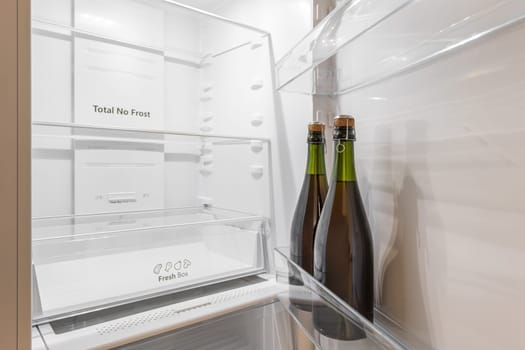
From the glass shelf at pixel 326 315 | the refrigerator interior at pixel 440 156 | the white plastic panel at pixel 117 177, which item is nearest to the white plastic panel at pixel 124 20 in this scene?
the white plastic panel at pixel 117 177

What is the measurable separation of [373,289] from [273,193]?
0.43m

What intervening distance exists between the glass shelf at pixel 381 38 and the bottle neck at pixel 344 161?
0.51 feet

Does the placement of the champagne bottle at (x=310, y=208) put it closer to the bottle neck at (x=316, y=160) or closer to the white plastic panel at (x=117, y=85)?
the bottle neck at (x=316, y=160)

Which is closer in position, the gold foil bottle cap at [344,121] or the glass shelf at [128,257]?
the gold foil bottle cap at [344,121]

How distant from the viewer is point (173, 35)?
130 centimetres

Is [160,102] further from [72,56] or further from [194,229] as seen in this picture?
[194,229]

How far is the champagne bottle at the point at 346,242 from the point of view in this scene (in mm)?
580

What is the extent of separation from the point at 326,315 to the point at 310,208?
26 centimetres

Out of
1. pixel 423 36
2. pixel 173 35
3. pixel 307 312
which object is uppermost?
pixel 173 35
